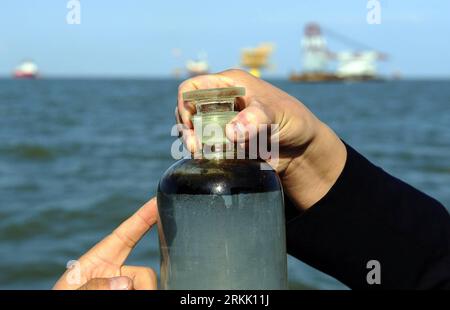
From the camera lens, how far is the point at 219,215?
2.64 feet

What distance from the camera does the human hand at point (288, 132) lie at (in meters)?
0.94

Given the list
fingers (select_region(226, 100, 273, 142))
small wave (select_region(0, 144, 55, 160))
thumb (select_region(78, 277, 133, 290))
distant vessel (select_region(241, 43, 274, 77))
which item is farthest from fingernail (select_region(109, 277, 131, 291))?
distant vessel (select_region(241, 43, 274, 77))

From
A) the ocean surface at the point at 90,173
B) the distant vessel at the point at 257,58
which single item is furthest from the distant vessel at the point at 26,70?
the ocean surface at the point at 90,173

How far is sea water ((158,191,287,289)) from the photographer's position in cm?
80

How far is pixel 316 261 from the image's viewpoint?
133 cm

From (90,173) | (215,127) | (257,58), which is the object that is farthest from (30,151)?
(257,58)

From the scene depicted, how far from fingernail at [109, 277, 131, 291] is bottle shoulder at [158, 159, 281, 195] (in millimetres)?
144

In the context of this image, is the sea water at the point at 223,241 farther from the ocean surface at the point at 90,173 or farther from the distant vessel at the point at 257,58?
the distant vessel at the point at 257,58

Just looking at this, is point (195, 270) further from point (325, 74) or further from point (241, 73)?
point (325, 74)

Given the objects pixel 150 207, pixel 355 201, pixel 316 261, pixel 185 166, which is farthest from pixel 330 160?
pixel 185 166

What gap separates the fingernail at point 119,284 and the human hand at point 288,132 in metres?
0.20

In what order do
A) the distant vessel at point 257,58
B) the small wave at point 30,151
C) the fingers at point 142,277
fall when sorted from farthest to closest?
the distant vessel at point 257,58 < the small wave at point 30,151 < the fingers at point 142,277
